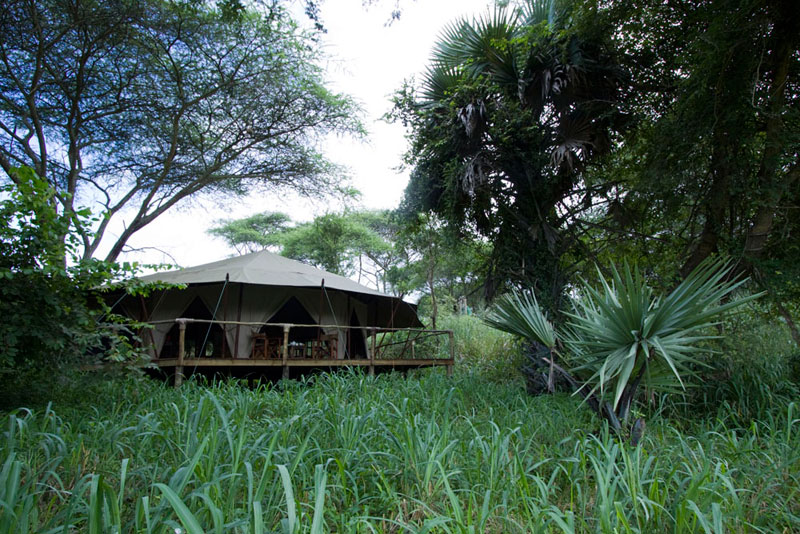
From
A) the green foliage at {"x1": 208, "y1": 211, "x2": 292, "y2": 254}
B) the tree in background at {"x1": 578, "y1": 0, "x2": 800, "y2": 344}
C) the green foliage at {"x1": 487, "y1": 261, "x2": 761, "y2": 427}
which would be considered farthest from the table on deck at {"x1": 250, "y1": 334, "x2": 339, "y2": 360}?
the green foliage at {"x1": 208, "y1": 211, "x2": 292, "y2": 254}

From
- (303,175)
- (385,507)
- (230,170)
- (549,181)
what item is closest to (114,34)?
(230,170)

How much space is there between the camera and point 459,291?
79.0ft

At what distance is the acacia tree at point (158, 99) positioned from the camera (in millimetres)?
Answer: 8820

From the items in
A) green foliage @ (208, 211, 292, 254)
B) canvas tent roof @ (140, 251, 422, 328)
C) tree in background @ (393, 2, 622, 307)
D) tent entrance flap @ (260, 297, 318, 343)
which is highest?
green foliage @ (208, 211, 292, 254)

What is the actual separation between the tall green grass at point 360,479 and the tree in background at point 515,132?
453cm

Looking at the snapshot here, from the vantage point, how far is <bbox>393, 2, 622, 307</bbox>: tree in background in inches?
285

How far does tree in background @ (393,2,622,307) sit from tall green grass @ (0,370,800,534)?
4534 mm

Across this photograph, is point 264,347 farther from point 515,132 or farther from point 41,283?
point 515,132

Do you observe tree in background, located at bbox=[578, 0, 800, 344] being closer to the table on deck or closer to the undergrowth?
the undergrowth

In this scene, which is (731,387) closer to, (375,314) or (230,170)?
(375,314)

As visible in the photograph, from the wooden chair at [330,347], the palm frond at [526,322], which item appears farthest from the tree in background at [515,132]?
the palm frond at [526,322]

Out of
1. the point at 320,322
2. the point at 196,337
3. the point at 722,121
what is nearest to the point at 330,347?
the point at 320,322

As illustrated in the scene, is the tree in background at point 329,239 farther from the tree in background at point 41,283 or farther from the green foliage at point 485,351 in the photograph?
the tree in background at point 41,283

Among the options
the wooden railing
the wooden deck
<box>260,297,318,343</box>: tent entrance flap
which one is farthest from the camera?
<box>260,297,318,343</box>: tent entrance flap
